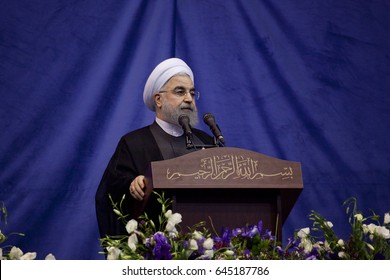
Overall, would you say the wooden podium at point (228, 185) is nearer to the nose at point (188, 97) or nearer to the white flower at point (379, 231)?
the white flower at point (379, 231)

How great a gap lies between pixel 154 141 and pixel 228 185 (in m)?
1.42

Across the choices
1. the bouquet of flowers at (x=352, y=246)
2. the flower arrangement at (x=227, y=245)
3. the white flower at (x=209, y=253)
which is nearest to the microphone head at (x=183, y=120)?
the flower arrangement at (x=227, y=245)

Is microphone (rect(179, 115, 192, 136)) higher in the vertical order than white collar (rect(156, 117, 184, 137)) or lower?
higher

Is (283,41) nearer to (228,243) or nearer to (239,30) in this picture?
(239,30)

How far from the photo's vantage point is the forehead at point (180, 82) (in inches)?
185

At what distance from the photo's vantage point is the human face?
4.60 m

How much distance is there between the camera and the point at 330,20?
5.54 m

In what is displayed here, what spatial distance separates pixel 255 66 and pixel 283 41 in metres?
0.27

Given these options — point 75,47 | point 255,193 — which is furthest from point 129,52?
point 255,193

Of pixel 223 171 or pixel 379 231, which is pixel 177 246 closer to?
pixel 223 171

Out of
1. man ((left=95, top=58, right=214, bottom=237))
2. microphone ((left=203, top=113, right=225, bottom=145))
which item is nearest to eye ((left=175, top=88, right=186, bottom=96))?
man ((left=95, top=58, right=214, bottom=237))

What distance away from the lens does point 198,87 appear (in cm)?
546

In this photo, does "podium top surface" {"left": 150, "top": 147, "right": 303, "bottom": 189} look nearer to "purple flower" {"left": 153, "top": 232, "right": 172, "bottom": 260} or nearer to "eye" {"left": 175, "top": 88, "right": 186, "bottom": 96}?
"purple flower" {"left": 153, "top": 232, "right": 172, "bottom": 260}
